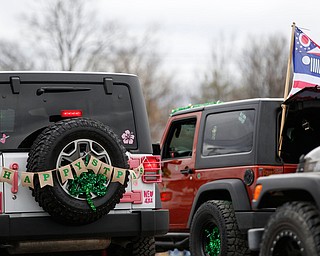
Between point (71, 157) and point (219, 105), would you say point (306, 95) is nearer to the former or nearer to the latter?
point (219, 105)

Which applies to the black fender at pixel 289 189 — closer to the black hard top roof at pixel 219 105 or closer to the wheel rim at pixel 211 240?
the black hard top roof at pixel 219 105

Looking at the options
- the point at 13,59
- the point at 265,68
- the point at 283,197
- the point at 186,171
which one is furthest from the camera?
the point at 265,68

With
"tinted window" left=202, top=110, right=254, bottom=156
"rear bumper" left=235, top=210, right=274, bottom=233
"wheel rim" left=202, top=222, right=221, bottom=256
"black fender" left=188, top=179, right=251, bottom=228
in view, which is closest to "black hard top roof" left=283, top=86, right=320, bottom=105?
"tinted window" left=202, top=110, right=254, bottom=156

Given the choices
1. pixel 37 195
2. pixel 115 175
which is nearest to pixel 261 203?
pixel 115 175

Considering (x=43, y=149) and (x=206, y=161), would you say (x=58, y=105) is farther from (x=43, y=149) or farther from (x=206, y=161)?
(x=206, y=161)

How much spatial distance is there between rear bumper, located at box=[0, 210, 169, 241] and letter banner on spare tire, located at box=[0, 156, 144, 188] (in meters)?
0.36

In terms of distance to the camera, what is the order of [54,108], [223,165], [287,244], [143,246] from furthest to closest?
[223,165] < [143,246] < [54,108] < [287,244]

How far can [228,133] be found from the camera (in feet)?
32.2

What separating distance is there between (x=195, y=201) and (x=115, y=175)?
2.37m

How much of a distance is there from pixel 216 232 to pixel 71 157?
8.15 feet

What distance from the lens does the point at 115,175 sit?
26.0 feet

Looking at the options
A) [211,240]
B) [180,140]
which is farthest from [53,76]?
[180,140]

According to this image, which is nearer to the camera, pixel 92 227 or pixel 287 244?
pixel 287 244

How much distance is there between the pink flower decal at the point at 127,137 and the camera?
8.47 meters
